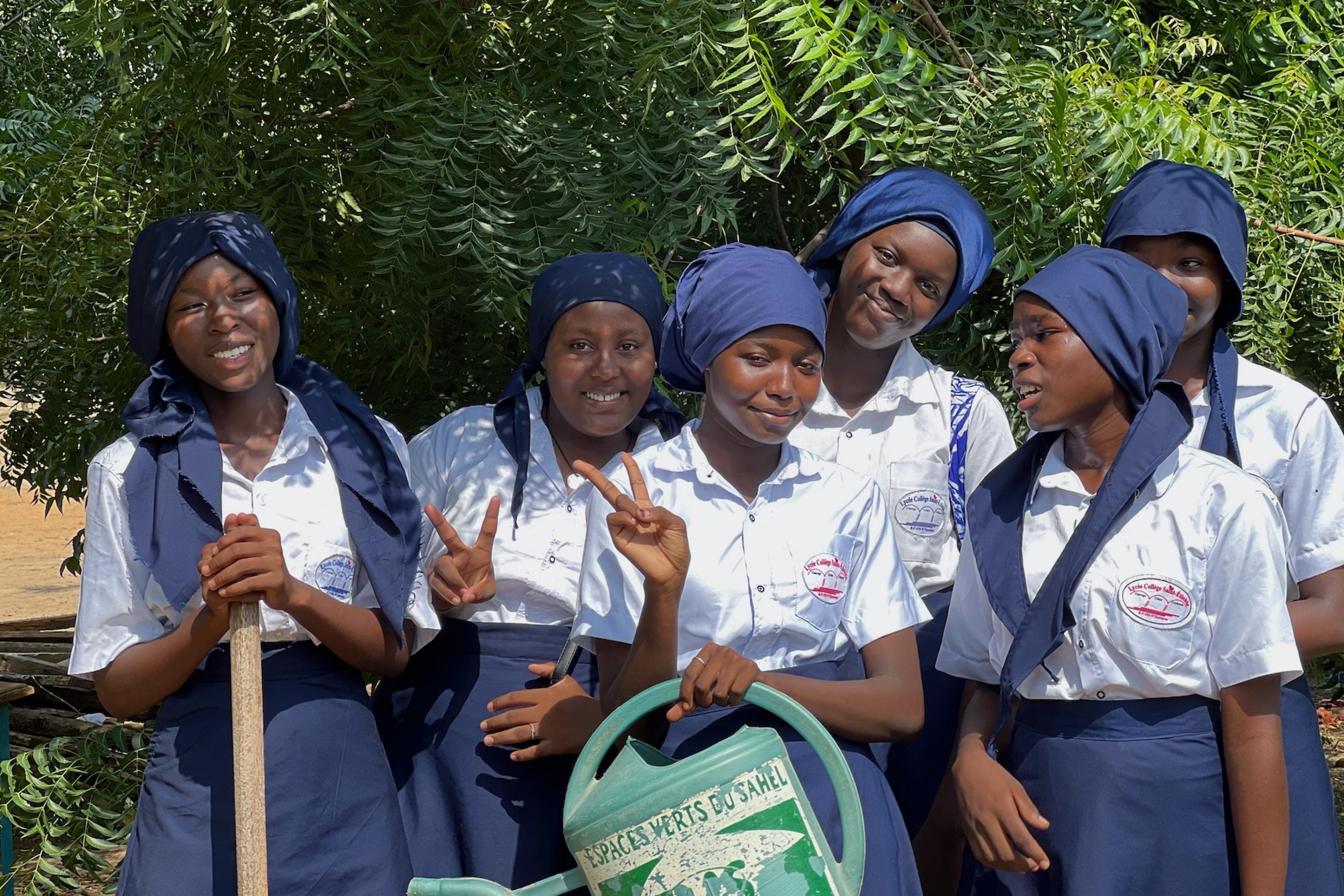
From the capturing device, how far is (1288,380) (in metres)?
2.85

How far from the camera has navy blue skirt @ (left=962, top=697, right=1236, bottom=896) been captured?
233 centimetres

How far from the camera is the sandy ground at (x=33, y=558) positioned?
12.1 m

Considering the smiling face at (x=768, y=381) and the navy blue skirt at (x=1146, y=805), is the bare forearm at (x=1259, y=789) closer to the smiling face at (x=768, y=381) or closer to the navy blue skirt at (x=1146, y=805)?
the navy blue skirt at (x=1146, y=805)

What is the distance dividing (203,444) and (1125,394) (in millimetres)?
1612

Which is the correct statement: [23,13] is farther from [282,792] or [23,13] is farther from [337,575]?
[282,792]

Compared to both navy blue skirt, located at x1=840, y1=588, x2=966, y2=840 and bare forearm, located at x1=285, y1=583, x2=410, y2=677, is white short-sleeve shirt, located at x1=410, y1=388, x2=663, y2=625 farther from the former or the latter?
navy blue skirt, located at x1=840, y1=588, x2=966, y2=840

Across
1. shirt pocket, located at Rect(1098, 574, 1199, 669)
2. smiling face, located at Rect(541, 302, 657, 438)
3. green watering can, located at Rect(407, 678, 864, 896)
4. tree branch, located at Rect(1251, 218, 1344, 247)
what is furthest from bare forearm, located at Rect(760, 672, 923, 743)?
tree branch, located at Rect(1251, 218, 1344, 247)

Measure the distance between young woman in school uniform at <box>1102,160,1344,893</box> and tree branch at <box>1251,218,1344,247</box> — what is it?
0.76 meters

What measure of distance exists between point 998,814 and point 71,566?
3.47 m

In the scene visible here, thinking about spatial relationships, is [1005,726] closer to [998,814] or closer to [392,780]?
[998,814]

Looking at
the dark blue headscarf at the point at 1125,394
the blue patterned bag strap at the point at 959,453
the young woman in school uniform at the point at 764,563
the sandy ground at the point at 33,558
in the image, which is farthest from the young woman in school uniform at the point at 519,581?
the sandy ground at the point at 33,558

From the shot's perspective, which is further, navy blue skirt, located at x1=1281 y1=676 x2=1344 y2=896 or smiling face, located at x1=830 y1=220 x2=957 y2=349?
smiling face, located at x1=830 y1=220 x2=957 y2=349

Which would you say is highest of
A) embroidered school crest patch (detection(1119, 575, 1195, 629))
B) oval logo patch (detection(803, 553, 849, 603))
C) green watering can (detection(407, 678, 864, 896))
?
oval logo patch (detection(803, 553, 849, 603))

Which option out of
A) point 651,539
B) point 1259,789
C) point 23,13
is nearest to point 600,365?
point 651,539
